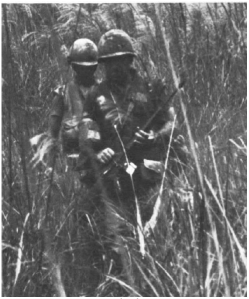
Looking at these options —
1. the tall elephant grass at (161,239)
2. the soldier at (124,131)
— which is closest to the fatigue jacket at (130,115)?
the soldier at (124,131)

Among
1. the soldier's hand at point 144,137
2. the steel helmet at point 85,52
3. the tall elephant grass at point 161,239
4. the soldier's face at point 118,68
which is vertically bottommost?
the tall elephant grass at point 161,239

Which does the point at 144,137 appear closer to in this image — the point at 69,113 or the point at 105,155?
the point at 105,155

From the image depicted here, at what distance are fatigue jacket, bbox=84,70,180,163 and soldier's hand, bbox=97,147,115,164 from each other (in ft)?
0.11

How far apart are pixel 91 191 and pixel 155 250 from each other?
0.25 metres

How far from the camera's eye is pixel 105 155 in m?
2.51

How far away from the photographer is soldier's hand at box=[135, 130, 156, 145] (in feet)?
8.23

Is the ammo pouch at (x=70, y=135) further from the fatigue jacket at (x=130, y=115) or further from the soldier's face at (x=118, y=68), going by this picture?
the soldier's face at (x=118, y=68)

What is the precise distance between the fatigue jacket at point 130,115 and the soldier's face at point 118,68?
0.02 m

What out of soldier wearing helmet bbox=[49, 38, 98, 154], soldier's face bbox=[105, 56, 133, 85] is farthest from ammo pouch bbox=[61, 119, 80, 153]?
soldier's face bbox=[105, 56, 133, 85]

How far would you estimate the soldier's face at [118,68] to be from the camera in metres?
2.51

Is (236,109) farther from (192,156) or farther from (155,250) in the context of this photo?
(155,250)

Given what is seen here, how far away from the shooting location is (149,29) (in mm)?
2570

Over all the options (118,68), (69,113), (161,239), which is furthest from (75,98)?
(161,239)

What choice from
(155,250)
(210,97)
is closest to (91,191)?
(155,250)
